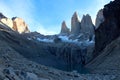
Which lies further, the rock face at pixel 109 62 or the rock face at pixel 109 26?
the rock face at pixel 109 26

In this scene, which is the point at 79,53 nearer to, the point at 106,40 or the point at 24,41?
the point at 24,41

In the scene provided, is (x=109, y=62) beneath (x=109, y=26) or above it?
beneath

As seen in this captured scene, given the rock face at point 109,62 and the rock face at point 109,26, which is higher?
the rock face at point 109,26

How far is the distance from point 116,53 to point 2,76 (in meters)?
42.5

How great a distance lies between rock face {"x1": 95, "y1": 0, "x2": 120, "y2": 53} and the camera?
73125 mm

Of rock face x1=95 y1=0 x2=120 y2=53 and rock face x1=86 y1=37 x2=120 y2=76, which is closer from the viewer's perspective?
rock face x1=86 y1=37 x2=120 y2=76

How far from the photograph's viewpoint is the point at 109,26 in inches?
3063

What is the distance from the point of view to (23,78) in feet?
52.0

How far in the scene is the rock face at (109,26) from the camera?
7312 centimetres


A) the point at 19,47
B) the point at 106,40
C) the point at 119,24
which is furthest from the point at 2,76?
the point at 19,47

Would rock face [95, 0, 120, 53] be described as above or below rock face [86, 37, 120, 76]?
above

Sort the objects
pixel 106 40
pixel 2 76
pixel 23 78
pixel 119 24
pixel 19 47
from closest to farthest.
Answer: pixel 2 76, pixel 23 78, pixel 119 24, pixel 106 40, pixel 19 47

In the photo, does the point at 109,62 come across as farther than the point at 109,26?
No

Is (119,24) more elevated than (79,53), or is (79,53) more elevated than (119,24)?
(119,24)
